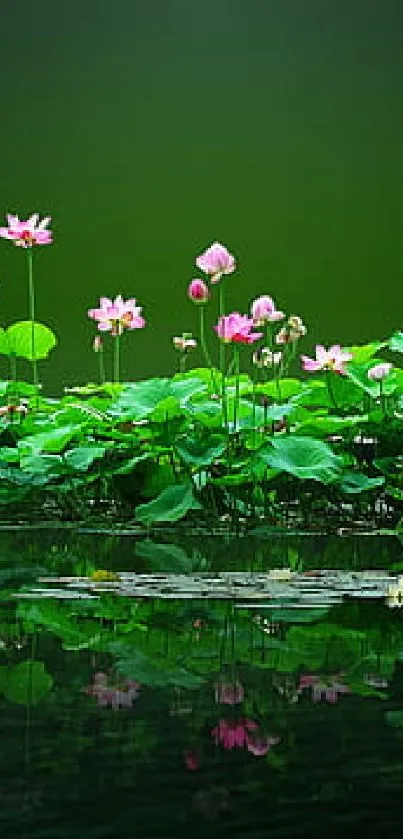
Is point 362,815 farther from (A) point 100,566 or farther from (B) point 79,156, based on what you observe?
(B) point 79,156

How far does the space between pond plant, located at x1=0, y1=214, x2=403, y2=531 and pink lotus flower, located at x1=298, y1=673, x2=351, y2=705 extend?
1.57 m

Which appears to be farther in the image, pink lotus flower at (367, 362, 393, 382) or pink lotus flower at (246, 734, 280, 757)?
pink lotus flower at (367, 362, 393, 382)

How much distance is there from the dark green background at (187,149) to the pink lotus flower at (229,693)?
17.0 ft

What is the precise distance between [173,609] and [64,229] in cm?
499

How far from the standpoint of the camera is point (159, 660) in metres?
0.92

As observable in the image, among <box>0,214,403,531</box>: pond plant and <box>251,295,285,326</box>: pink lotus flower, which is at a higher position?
<box>251,295,285,326</box>: pink lotus flower

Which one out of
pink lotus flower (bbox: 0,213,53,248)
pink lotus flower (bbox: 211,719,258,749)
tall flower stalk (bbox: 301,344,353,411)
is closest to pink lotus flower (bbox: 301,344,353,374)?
tall flower stalk (bbox: 301,344,353,411)

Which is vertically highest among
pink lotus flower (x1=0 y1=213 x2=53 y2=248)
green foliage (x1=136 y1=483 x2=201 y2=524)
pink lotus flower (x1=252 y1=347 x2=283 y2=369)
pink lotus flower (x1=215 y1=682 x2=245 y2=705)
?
pink lotus flower (x1=0 y1=213 x2=53 y2=248)

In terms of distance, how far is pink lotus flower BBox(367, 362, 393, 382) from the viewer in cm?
258

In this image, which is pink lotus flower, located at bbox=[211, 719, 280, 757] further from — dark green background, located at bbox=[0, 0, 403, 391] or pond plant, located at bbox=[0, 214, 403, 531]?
dark green background, located at bbox=[0, 0, 403, 391]

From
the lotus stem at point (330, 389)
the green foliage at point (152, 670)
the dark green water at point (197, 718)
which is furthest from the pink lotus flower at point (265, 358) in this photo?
the green foliage at point (152, 670)

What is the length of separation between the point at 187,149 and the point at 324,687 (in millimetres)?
5419

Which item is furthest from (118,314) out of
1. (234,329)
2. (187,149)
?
(187,149)

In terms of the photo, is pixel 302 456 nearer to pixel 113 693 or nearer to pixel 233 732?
pixel 113 693
